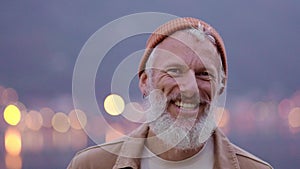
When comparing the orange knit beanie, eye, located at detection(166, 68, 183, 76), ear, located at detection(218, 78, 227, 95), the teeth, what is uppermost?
the orange knit beanie

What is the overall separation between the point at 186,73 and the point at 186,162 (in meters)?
0.24

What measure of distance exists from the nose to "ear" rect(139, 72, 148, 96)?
0.58 ft

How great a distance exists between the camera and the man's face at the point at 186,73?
1.33 meters

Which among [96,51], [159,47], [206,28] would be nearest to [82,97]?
[96,51]

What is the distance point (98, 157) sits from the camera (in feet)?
4.72

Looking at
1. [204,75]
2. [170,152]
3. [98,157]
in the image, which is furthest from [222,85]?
[98,157]

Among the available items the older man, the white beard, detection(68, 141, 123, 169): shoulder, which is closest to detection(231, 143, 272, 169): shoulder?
the older man

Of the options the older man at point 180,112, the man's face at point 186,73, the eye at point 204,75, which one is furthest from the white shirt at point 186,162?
the eye at point 204,75

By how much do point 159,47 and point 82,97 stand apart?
253 millimetres

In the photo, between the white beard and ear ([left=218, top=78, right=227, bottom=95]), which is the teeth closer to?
the white beard

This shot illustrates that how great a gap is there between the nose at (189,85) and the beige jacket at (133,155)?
0.19m

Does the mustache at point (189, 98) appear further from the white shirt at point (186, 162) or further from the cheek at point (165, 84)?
the white shirt at point (186, 162)

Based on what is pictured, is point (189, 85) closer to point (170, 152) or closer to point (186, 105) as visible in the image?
point (186, 105)

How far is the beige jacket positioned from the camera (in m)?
1.39
